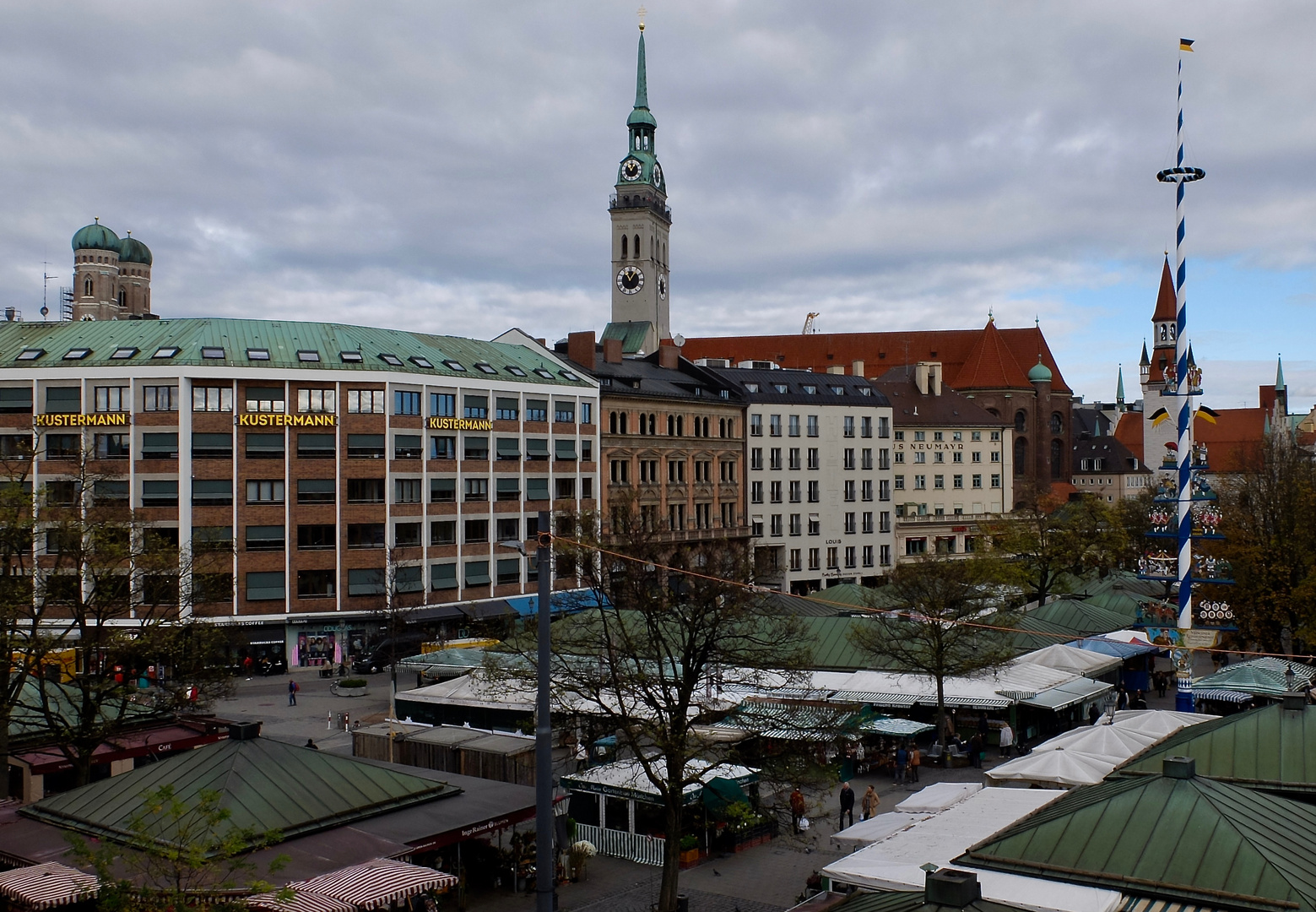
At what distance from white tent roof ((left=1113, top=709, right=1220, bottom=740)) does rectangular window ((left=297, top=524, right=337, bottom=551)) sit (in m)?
45.1

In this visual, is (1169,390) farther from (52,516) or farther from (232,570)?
(232,570)

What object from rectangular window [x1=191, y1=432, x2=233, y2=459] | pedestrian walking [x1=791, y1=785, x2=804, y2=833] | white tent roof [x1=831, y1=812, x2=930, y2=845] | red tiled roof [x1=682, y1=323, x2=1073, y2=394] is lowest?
pedestrian walking [x1=791, y1=785, x2=804, y2=833]

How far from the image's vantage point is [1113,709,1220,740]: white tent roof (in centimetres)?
2938

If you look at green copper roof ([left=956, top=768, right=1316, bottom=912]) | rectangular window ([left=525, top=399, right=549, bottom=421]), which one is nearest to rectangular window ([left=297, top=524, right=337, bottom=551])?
rectangular window ([left=525, top=399, right=549, bottom=421])

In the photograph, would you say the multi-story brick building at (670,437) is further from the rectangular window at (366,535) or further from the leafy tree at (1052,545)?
the leafy tree at (1052,545)

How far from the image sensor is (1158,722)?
29859mm

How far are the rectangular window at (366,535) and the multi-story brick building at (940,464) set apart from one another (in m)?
51.9

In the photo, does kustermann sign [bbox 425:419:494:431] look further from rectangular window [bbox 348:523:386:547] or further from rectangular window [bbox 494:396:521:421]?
rectangular window [bbox 348:523:386:547]

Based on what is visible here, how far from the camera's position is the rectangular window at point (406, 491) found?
66.2m

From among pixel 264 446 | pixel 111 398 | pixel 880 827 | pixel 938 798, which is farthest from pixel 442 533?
pixel 880 827

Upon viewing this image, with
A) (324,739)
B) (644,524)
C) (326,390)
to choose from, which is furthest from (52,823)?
(326,390)

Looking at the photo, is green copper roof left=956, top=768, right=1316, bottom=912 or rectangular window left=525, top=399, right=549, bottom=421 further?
rectangular window left=525, top=399, right=549, bottom=421

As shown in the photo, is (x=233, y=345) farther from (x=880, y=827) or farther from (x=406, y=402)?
(x=880, y=827)

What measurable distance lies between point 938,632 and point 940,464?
7062 centimetres
